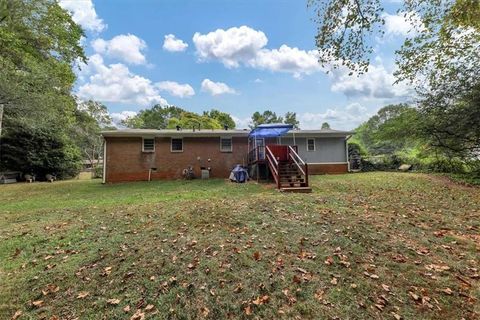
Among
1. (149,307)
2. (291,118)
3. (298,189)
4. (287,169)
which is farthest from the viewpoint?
(291,118)

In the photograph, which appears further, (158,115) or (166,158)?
(158,115)

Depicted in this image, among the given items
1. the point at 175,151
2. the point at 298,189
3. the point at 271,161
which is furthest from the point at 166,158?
the point at 298,189

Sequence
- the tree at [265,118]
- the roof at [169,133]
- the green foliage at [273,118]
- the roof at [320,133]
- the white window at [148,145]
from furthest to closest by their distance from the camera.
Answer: the green foliage at [273,118]
the tree at [265,118]
the roof at [320,133]
the white window at [148,145]
the roof at [169,133]

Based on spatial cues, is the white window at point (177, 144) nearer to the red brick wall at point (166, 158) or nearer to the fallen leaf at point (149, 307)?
the red brick wall at point (166, 158)

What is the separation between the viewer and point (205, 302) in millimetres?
3271

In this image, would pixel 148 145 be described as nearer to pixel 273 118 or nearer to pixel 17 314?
pixel 17 314

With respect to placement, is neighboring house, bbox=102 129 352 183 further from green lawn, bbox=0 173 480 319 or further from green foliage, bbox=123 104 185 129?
green foliage, bbox=123 104 185 129

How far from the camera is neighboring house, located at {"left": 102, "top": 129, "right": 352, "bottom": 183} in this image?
15617 mm

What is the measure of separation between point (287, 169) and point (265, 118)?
155 ft

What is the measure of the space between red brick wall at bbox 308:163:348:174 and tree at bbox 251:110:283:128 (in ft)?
127

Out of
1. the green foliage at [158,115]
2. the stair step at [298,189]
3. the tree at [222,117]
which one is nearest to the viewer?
the stair step at [298,189]

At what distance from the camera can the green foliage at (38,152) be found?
19.1 m

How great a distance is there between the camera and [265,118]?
59.2m

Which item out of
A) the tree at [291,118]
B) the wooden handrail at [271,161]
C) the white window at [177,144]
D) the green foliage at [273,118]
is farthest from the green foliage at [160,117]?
the wooden handrail at [271,161]
